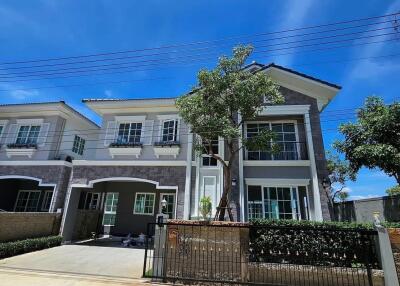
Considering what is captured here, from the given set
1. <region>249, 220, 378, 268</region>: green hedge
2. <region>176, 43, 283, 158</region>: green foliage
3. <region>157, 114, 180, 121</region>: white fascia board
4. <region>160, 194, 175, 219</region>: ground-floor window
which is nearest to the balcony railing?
<region>176, 43, 283, 158</region>: green foliage

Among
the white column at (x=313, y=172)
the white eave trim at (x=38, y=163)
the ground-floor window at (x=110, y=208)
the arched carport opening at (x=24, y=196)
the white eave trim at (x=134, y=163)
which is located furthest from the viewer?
the ground-floor window at (x=110, y=208)

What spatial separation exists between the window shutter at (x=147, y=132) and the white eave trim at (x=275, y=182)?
520 cm

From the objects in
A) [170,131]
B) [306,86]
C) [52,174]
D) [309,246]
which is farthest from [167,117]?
[309,246]

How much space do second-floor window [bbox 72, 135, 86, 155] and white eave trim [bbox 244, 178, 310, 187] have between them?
34.1ft

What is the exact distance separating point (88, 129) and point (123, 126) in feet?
14.9

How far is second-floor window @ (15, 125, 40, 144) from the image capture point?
1455cm

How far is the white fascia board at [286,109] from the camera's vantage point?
12086 millimetres

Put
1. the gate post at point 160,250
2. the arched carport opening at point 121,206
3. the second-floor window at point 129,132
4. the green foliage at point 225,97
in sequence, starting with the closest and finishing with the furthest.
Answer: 1. the gate post at point 160,250
2. the green foliage at point 225,97
3. the second-floor window at point 129,132
4. the arched carport opening at point 121,206

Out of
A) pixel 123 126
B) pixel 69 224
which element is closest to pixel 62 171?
pixel 69 224

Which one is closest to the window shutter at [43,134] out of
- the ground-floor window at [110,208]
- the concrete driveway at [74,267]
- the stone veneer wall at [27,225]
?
the stone veneer wall at [27,225]

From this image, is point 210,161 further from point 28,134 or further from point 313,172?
point 28,134

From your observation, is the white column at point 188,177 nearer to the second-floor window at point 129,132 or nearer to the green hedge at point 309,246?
the second-floor window at point 129,132

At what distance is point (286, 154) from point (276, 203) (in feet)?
7.49

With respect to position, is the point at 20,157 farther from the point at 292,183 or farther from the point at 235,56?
the point at 292,183
